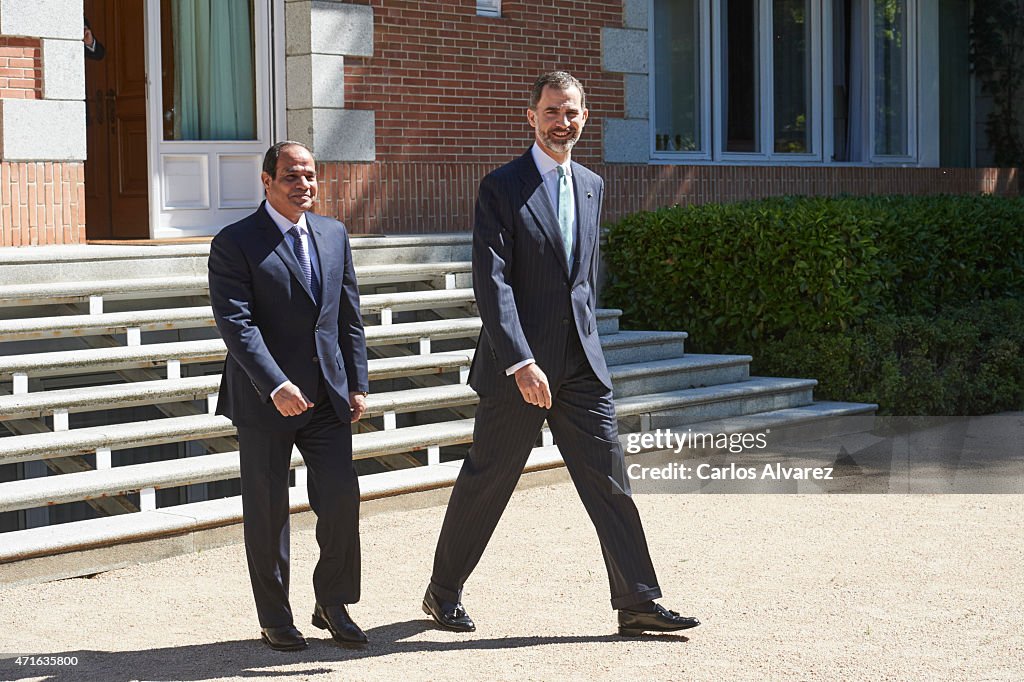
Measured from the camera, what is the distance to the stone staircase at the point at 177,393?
6.90 metres

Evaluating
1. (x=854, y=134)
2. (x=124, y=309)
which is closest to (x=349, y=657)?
(x=124, y=309)

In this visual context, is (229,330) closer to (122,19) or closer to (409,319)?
(409,319)

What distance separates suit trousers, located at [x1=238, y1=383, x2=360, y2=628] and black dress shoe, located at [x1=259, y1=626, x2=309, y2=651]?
0.08 feet

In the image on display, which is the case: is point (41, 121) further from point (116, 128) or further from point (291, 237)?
point (291, 237)

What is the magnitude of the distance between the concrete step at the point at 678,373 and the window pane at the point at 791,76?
16.7ft

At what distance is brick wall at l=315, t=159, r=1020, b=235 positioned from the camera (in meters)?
11.4

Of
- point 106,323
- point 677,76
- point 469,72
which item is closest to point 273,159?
point 106,323

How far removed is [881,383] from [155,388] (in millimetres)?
5454

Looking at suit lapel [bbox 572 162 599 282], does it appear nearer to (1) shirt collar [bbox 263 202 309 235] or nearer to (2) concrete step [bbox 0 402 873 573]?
(1) shirt collar [bbox 263 202 309 235]

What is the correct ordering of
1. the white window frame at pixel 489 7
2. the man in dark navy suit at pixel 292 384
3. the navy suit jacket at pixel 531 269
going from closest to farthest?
the man in dark navy suit at pixel 292 384, the navy suit jacket at pixel 531 269, the white window frame at pixel 489 7

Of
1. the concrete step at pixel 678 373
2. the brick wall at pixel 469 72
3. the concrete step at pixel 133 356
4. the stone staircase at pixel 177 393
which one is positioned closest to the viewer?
the stone staircase at pixel 177 393

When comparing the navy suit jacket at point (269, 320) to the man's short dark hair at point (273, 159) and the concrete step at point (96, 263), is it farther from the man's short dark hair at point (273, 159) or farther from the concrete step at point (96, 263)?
the concrete step at point (96, 263)

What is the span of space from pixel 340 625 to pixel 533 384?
1.10 metres

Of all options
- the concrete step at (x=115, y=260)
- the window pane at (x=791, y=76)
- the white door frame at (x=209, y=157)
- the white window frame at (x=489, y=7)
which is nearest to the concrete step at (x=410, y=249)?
the concrete step at (x=115, y=260)
